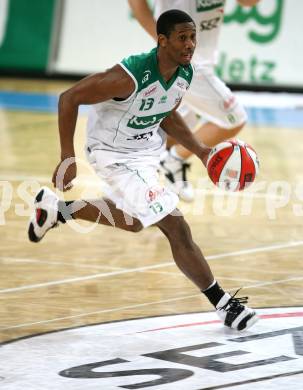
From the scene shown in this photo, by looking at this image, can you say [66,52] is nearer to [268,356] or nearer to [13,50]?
[13,50]

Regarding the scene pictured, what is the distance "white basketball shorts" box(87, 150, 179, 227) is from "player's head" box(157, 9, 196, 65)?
2.26 feet

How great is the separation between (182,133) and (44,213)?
1.08m

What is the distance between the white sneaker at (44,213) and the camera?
25.3 ft

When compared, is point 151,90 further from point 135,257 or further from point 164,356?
point 135,257

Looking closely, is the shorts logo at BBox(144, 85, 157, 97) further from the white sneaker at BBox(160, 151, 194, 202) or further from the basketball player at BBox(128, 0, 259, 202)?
the white sneaker at BBox(160, 151, 194, 202)

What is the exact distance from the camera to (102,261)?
850 centimetres

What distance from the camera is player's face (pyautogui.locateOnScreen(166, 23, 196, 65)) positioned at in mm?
6840

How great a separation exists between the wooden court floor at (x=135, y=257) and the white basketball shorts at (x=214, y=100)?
0.84 meters

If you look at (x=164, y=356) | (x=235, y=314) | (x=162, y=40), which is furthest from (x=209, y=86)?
(x=164, y=356)

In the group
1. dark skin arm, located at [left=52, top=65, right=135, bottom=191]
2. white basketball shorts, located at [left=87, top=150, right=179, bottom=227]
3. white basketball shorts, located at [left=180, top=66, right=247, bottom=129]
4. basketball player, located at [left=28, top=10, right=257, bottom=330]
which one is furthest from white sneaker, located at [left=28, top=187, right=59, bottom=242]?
white basketball shorts, located at [left=180, top=66, right=247, bottom=129]

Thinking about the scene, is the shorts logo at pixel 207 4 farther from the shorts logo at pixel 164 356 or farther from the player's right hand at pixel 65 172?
the shorts logo at pixel 164 356

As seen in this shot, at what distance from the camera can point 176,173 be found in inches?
422

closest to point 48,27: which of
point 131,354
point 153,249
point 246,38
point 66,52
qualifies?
point 66,52

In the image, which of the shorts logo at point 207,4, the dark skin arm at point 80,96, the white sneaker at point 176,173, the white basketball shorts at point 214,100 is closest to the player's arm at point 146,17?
the shorts logo at point 207,4
